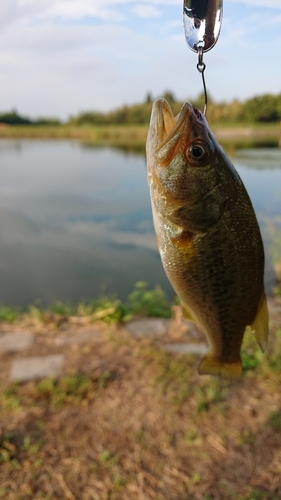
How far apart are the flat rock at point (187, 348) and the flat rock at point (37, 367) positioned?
1.11m

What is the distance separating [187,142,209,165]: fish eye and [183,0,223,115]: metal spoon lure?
27 cm

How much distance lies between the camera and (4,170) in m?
21.2

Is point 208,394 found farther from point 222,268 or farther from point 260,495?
point 222,268

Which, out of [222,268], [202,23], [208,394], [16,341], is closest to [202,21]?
[202,23]

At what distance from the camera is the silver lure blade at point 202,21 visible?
1442mm

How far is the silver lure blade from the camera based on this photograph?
1.44 m

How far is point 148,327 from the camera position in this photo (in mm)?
4668

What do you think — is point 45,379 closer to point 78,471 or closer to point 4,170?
point 78,471

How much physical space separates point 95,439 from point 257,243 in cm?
240

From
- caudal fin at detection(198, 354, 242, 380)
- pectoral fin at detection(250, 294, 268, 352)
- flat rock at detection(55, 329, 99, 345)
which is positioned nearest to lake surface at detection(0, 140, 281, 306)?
flat rock at detection(55, 329, 99, 345)

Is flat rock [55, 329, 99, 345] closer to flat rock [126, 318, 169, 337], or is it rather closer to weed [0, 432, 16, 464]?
flat rock [126, 318, 169, 337]

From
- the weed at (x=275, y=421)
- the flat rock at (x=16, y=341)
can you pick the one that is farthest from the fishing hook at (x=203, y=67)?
the flat rock at (x=16, y=341)

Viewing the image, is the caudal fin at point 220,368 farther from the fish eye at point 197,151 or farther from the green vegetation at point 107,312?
the green vegetation at point 107,312

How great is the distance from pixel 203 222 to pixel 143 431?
235 cm
